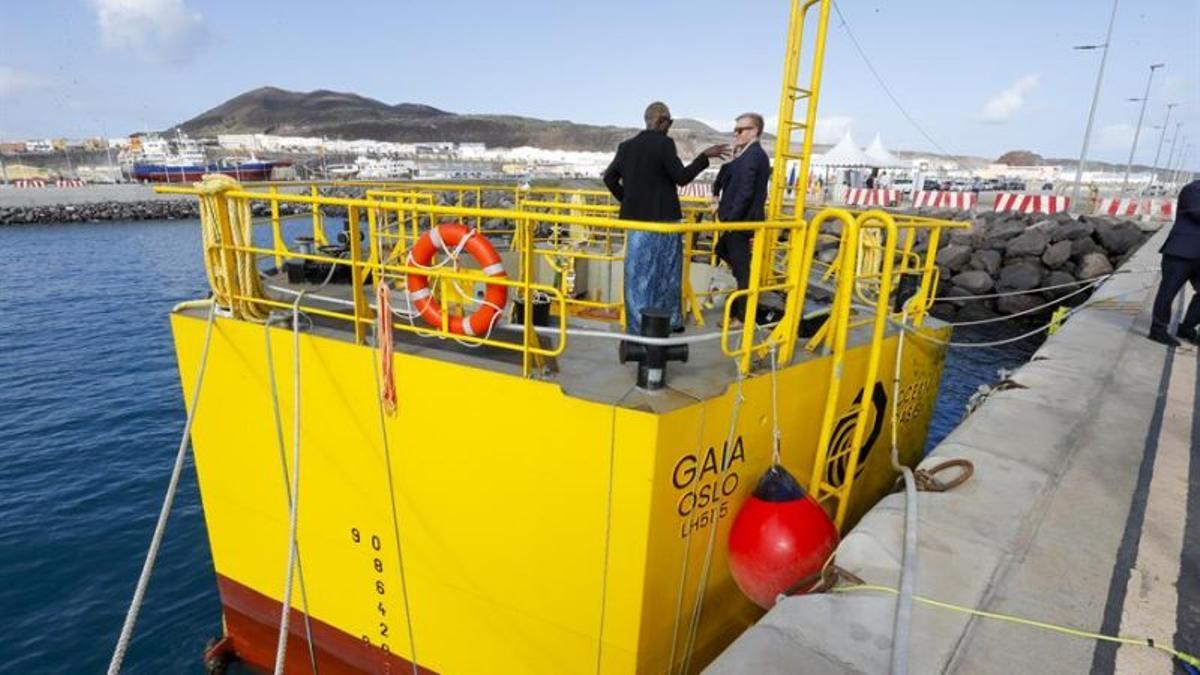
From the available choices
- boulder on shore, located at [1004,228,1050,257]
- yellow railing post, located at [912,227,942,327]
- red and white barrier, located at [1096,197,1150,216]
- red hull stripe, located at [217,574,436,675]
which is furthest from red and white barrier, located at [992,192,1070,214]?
red hull stripe, located at [217,574,436,675]

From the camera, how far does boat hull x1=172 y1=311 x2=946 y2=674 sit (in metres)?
3.68

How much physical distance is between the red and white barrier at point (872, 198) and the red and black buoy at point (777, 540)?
31.0m

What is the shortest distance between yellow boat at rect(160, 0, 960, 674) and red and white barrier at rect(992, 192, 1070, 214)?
29278 mm

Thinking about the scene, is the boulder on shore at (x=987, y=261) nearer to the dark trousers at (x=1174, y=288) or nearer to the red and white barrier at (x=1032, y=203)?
the red and white barrier at (x=1032, y=203)

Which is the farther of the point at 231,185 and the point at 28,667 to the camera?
the point at 28,667

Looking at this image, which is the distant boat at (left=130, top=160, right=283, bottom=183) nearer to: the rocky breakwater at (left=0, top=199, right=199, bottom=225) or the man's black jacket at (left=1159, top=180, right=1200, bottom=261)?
the rocky breakwater at (left=0, top=199, right=199, bottom=225)

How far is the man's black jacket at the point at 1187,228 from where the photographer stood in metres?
6.91

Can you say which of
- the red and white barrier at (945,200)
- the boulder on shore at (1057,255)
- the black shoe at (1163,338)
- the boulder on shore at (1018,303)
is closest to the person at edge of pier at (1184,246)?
the black shoe at (1163,338)

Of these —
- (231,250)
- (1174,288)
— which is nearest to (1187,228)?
(1174,288)

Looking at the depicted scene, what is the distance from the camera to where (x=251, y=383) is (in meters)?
4.82

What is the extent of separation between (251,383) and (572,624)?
118 inches

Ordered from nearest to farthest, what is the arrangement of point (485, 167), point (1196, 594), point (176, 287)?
point (1196, 594) < point (176, 287) < point (485, 167)

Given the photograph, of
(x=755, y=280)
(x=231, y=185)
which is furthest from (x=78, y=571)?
(x=755, y=280)

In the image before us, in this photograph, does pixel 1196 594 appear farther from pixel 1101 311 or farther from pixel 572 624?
pixel 1101 311
